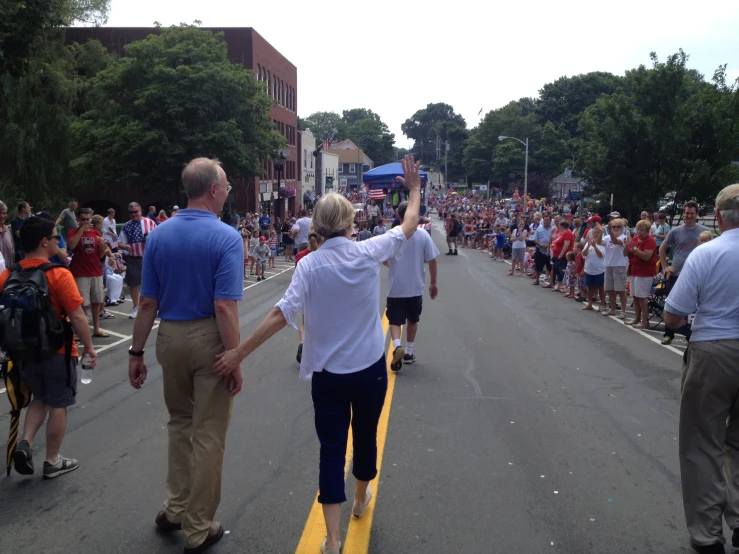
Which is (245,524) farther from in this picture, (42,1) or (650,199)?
(650,199)

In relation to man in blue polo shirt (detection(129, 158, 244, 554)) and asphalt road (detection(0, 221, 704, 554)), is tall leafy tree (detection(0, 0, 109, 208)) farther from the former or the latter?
man in blue polo shirt (detection(129, 158, 244, 554))

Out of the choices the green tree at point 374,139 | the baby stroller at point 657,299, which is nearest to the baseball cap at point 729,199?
the baby stroller at point 657,299

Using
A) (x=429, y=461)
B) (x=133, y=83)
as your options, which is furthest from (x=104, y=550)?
(x=133, y=83)

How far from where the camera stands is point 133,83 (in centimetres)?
3647

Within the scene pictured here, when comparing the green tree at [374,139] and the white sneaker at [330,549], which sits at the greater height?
the green tree at [374,139]

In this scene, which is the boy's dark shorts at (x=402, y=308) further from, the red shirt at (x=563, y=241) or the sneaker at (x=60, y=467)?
the red shirt at (x=563, y=241)

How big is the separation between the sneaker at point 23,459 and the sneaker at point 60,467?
12 cm

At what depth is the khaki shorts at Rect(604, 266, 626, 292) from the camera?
1341 cm

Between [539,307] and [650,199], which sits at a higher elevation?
[650,199]

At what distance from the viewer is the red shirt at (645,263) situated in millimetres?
11977

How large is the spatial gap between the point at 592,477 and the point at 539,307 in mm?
9847

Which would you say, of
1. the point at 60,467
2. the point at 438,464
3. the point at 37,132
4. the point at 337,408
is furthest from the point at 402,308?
the point at 37,132

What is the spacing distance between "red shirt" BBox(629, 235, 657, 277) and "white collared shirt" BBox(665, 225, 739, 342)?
27.3ft

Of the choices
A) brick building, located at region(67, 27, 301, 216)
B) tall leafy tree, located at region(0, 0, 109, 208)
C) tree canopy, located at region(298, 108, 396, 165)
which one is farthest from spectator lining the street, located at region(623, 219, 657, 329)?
tree canopy, located at region(298, 108, 396, 165)
